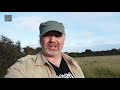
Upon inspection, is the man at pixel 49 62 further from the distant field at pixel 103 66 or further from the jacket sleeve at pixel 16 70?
the distant field at pixel 103 66

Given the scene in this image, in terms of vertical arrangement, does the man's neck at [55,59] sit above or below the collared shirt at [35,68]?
above

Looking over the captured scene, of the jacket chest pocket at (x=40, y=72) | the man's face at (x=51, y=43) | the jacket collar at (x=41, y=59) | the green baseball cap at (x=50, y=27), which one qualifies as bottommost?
the jacket chest pocket at (x=40, y=72)

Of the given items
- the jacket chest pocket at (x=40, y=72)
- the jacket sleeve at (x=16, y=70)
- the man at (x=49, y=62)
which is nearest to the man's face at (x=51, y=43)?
the man at (x=49, y=62)

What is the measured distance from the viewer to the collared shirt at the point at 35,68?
2.91 m

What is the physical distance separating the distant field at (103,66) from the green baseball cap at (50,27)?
1.51 feet

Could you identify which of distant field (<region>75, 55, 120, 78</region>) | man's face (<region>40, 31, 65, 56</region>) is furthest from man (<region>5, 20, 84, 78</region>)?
distant field (<region>75, 55, 120, 78</region>)

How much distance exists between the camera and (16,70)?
9.38 feet

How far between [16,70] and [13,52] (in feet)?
1.46

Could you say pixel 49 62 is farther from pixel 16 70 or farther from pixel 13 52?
pixel 13 52
